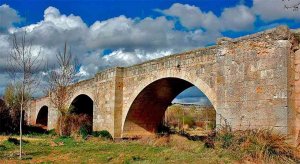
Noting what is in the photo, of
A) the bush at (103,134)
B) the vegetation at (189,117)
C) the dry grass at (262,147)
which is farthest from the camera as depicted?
the vegetation at (189,117)

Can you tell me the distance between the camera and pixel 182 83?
54.0ft

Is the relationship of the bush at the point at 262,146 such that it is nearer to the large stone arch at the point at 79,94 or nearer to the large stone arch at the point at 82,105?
the large stone arch at the point at 79,94

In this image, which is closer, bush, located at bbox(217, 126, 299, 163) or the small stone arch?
bush, located at bbox(217, 126, 299, 163)

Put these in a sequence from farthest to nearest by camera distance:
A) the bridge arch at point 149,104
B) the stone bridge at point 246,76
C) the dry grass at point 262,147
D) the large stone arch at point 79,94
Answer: the large stone arch at point 79,94
the bridge arch at point 149,104
the stone bridge at point 246,76
the dry grass at point 262,147

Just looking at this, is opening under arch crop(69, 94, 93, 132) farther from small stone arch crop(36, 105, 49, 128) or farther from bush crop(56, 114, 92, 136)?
small stone arch crop(36, 105, 49, 128)

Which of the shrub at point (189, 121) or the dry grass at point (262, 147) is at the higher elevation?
the dry grass at point (262, 147)

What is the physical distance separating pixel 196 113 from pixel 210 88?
1015 inches

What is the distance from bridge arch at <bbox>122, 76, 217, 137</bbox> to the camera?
16.6 meters

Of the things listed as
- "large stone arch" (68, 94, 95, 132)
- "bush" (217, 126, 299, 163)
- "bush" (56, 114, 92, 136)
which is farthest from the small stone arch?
"bush" (217, 126, 299, 163)

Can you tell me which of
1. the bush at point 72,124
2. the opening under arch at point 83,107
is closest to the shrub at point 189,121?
the opening under arch at point 83,107

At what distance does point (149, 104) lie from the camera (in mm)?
18375

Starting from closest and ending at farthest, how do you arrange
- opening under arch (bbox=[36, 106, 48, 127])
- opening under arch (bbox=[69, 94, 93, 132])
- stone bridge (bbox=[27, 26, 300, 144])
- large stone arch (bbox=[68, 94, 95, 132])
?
stone bridge (bbox=[27, 26, 300, 144]) → opening under arch (bbox=[69, 94, 93, 132]) → large stone arch (bbox=[68, 94, 95, 132]) → opening under arch (bbox=[36, 106, 48, 127])

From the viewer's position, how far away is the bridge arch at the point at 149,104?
16.6 metres

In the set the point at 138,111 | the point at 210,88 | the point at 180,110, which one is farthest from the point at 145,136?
the point at 180,110
